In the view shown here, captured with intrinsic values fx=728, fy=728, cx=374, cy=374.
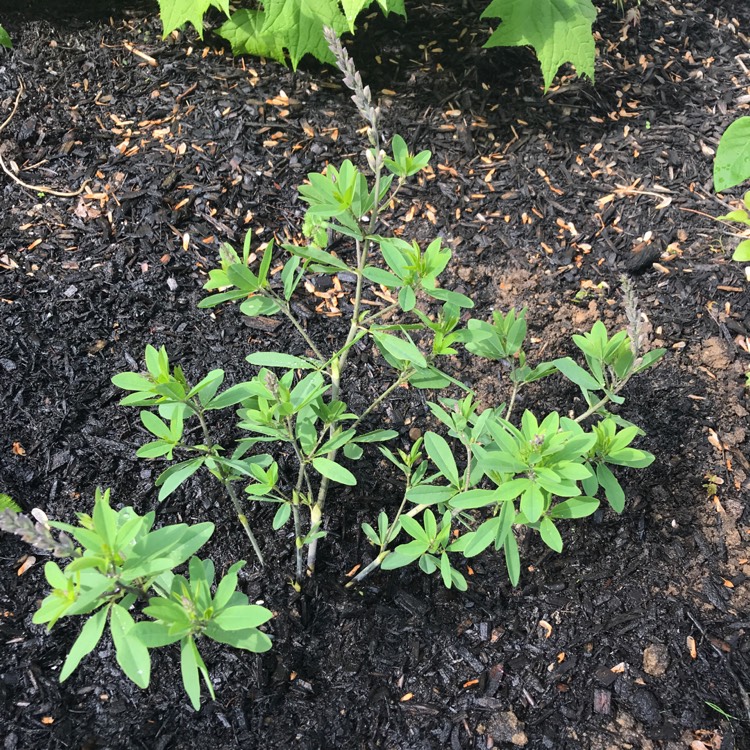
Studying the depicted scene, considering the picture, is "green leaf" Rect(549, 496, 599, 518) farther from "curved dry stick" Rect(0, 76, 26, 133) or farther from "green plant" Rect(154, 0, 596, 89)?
"curved dry stick" Rect(0, 76, 26, 133)

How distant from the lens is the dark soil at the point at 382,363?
1938 millimetres

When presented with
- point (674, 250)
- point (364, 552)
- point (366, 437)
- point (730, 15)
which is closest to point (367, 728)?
point (364, 552)

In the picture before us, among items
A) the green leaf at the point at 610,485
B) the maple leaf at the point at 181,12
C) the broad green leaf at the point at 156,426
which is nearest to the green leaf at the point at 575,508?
the green leaf at the point at 610,485

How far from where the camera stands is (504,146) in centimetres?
311

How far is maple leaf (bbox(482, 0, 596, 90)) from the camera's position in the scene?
2.87 meters

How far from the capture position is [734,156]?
2225mm

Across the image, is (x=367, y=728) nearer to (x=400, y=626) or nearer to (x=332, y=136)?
(x=400, y=626)

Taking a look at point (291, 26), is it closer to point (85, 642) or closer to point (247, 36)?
point (247, 36)

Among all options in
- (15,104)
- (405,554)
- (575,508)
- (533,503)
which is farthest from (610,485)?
(15,104)

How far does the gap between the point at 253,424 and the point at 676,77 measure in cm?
280

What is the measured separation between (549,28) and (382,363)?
59.5 inches

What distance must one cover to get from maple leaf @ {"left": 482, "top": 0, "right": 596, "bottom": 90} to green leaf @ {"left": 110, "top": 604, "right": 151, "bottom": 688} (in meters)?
2.48

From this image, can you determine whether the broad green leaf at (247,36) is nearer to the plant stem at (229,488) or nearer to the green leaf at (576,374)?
the plant stem at (229,488)

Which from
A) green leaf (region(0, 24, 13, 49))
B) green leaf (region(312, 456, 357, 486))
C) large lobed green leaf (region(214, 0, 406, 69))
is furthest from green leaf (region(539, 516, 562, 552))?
green leaf (region(0, 24, 13, 49))
